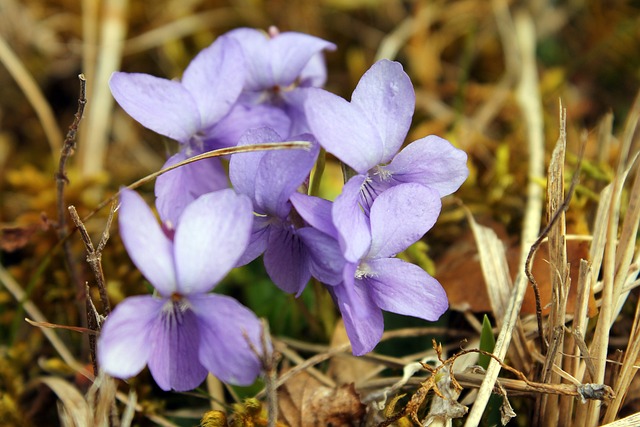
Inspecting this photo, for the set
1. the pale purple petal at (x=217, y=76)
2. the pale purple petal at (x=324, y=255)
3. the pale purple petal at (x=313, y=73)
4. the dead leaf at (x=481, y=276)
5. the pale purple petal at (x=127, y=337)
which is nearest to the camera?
the pale purple petal at (x=127, y=337)

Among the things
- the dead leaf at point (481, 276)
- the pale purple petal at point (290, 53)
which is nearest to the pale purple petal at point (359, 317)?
the dead leaf at point (481, 276)

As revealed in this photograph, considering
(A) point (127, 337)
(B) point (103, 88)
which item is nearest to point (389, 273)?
(A) point (127, 337)

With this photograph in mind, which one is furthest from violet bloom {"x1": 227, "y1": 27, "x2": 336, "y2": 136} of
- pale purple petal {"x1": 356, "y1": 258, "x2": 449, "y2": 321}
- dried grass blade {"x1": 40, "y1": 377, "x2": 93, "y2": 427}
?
dried grass blade {"x1": 40, "y1": 377, "x2": 93, "y2": 427}

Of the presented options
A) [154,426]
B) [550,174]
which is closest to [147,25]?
[154,426]

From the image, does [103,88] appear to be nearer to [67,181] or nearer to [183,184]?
[67,181]

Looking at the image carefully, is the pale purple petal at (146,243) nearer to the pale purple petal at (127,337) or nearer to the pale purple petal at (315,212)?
the pale purple petal at (127,337)

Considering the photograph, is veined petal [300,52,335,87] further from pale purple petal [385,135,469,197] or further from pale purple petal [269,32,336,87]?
pale purple petal [385,135,469,197]
